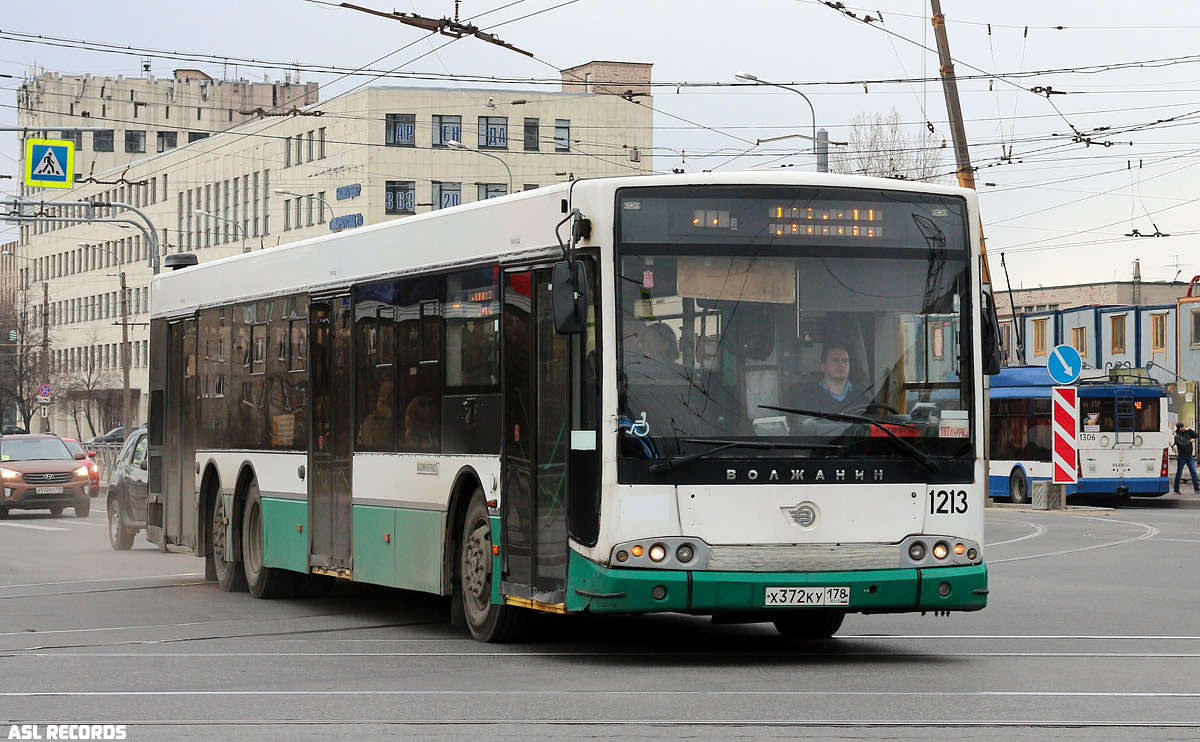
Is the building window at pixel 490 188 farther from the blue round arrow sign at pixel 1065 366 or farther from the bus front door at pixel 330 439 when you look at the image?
the bus front door at pixel 330 439

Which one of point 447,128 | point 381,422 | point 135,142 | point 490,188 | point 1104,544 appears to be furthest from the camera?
point 135,142

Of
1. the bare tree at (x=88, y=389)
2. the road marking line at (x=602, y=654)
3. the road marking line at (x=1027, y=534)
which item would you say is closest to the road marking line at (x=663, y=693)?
the road marking line at (x=602, y=654)

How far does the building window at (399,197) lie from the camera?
276ft

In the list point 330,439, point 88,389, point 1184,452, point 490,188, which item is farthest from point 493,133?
point 330,439

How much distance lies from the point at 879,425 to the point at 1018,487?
29567 mm

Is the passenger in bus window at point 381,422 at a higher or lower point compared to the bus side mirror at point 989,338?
lower

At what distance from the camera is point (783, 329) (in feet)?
36.1

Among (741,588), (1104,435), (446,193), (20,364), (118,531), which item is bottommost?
(118,531)

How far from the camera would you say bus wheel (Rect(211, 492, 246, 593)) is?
17297 mm

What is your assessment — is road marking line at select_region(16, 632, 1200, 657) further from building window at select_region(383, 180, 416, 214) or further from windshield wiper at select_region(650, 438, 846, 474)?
building window at select_region(383, 180, 416, 214)

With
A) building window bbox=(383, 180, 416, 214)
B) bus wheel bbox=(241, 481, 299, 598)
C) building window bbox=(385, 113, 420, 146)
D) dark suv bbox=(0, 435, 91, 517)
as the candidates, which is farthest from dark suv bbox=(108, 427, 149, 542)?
building window bbox=(385, 113, 420, 146)

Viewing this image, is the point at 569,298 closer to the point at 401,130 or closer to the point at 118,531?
the point at 118,531

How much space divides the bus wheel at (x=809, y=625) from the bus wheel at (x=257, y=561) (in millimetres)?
5222

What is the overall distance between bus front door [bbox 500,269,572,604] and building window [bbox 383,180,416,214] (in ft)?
238
